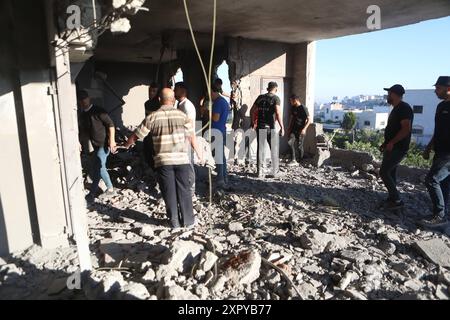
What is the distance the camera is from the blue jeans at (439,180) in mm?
4285

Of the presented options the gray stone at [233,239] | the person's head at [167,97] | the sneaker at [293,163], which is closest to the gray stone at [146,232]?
the gray stone at [233,239]

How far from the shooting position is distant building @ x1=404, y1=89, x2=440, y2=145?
1650 inches

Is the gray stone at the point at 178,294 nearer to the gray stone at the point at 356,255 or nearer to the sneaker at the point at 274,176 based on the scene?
the gray stone at the point at 356,255

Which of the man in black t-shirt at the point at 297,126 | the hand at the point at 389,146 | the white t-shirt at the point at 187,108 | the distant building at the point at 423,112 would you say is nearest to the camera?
the hand at the point at 389,146

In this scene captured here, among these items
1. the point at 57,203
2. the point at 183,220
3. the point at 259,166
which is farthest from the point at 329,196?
the point at 57,203

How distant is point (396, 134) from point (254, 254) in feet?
9.51

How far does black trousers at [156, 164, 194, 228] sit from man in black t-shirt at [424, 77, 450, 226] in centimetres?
328

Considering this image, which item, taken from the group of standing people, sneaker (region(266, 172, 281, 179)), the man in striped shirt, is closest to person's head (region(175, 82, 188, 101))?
the group of standing people

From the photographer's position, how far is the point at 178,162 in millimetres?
4125

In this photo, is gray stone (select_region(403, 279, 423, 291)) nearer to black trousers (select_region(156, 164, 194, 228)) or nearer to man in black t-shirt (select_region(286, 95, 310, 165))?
black trousers (select_region(156, 164, 194, 228))

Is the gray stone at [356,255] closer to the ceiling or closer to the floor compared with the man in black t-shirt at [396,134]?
closer to the floor

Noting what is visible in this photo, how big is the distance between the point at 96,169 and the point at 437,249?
4.81 m

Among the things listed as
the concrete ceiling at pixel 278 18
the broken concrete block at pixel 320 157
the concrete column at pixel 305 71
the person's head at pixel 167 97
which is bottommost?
the broken concrete block at pixel 320 157

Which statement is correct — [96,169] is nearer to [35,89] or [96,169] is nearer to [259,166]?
[35,89]
